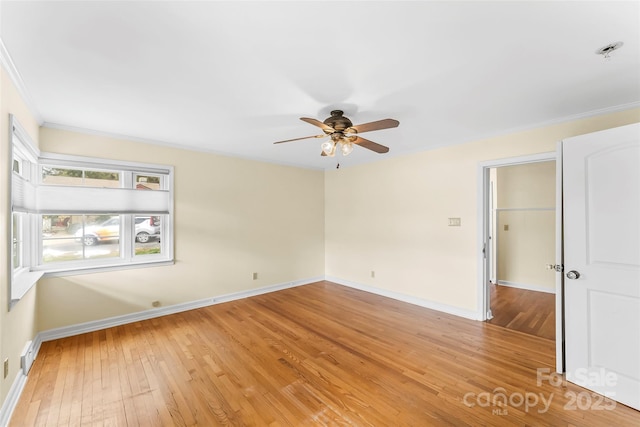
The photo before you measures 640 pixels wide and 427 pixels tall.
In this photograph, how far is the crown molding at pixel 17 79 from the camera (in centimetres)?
170

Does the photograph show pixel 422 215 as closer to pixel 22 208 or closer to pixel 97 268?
pixel 97 268

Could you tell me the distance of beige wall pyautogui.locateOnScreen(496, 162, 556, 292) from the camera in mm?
4738

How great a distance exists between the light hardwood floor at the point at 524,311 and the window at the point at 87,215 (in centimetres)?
477

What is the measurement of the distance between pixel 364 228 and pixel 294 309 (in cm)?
199

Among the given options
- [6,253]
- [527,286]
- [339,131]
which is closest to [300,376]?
[339,131]

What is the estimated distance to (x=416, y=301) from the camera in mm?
4125

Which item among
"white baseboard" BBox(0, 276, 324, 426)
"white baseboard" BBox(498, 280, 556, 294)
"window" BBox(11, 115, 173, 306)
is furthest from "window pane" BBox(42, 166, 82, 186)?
"white baseboard" BBox(498, 280, 556, 294)

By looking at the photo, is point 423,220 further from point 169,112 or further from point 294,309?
point 169,112

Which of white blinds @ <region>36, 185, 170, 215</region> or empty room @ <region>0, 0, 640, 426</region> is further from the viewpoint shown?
white blinds @ <region>36, 185, 170, 215</region>

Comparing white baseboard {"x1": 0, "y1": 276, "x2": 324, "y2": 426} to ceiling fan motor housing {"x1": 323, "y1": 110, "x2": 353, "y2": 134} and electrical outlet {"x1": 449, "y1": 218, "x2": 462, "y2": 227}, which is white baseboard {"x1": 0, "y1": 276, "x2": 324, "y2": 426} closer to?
electrical outlet {"x1": 449, "y1": 218, "x2": 462, "y2": 227}

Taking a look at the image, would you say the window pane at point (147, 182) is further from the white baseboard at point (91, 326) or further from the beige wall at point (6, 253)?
the white baseboard at point (91, 326)

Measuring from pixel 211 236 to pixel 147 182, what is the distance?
1.18m

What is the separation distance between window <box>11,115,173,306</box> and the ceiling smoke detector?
4.51 m

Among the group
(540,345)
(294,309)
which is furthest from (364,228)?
(540,345)
